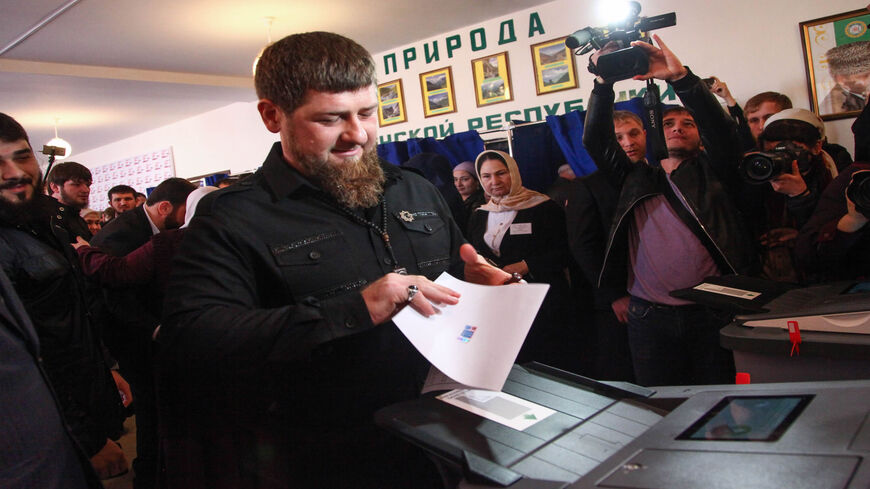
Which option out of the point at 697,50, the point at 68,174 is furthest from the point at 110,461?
the point at 697,50

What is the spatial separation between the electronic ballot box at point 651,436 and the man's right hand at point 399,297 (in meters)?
0.15

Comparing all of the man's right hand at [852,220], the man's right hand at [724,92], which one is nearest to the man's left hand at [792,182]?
the man's right hand at [852,220]

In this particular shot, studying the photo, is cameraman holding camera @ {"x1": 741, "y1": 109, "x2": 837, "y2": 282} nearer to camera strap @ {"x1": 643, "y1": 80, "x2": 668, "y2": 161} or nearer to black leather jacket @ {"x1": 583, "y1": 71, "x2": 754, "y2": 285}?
black leather jacket @ {"x1": 583, "y1": 71, "x2": 754, "y2": 285}

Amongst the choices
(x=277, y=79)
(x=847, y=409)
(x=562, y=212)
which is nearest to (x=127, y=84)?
(x=562, y=212)

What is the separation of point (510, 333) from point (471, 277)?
322 millimetres

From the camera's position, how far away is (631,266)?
227 centimetres

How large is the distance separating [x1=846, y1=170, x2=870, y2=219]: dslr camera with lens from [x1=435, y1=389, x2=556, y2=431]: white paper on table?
123 cm

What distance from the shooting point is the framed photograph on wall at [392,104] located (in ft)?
16.0

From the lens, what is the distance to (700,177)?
2.13m

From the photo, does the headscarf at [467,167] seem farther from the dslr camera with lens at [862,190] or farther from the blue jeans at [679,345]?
the dslr camera with lens at [862,190]

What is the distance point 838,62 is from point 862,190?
1930 mm

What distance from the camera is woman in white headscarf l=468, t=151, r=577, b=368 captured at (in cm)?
302

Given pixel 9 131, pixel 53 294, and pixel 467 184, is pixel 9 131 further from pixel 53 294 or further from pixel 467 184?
pixel 467 184

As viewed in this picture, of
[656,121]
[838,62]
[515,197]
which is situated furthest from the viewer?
[515,197]
